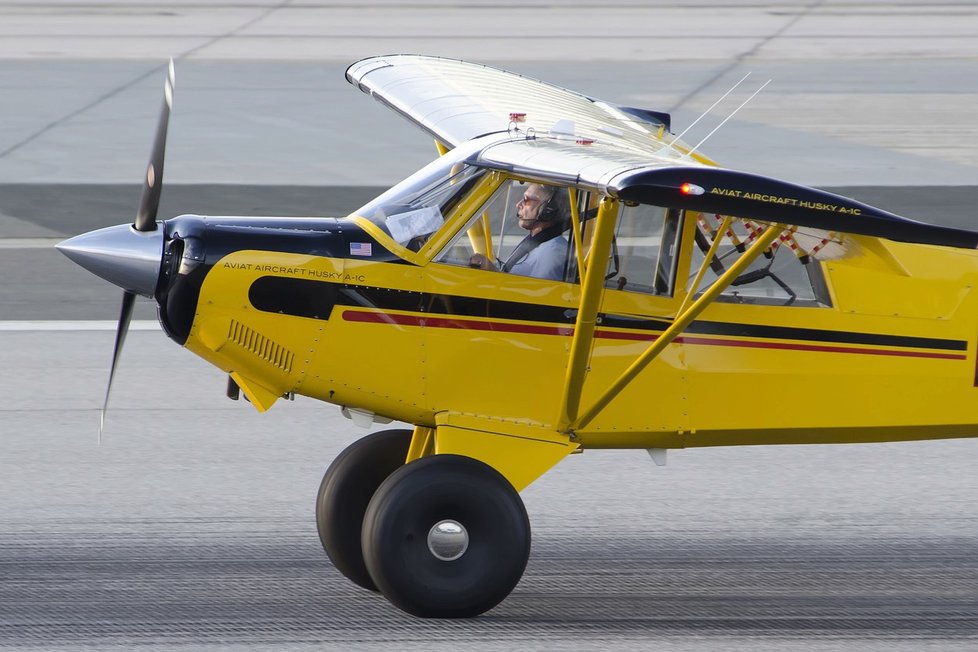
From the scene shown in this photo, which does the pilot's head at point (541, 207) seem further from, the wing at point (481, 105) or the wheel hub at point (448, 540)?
the wheel hub at point (448, 540)

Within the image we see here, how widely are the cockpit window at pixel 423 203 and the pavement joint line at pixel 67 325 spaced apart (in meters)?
5.36

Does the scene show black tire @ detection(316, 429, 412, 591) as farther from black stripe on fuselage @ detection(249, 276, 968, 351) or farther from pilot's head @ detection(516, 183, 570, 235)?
pilot's head @ detection(516, 183, 570, 235)

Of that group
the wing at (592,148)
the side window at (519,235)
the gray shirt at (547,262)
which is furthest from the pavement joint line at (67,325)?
the gray shirt at (547,262)

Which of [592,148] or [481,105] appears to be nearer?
[592,148]

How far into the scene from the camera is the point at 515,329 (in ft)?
21.5

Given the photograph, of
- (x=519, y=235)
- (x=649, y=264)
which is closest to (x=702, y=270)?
(x=649, y=264)

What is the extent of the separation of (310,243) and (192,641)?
5.75ft

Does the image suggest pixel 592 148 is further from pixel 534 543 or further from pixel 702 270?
pixel 534 543

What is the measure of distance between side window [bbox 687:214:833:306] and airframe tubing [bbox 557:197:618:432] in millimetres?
679

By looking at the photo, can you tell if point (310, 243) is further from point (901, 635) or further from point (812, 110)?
point (812, 110)

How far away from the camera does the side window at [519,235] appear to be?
6.60 meters

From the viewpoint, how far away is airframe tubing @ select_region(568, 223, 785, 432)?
243 inches

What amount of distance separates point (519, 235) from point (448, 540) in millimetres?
1422

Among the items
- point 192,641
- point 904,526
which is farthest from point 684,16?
point 192,641
